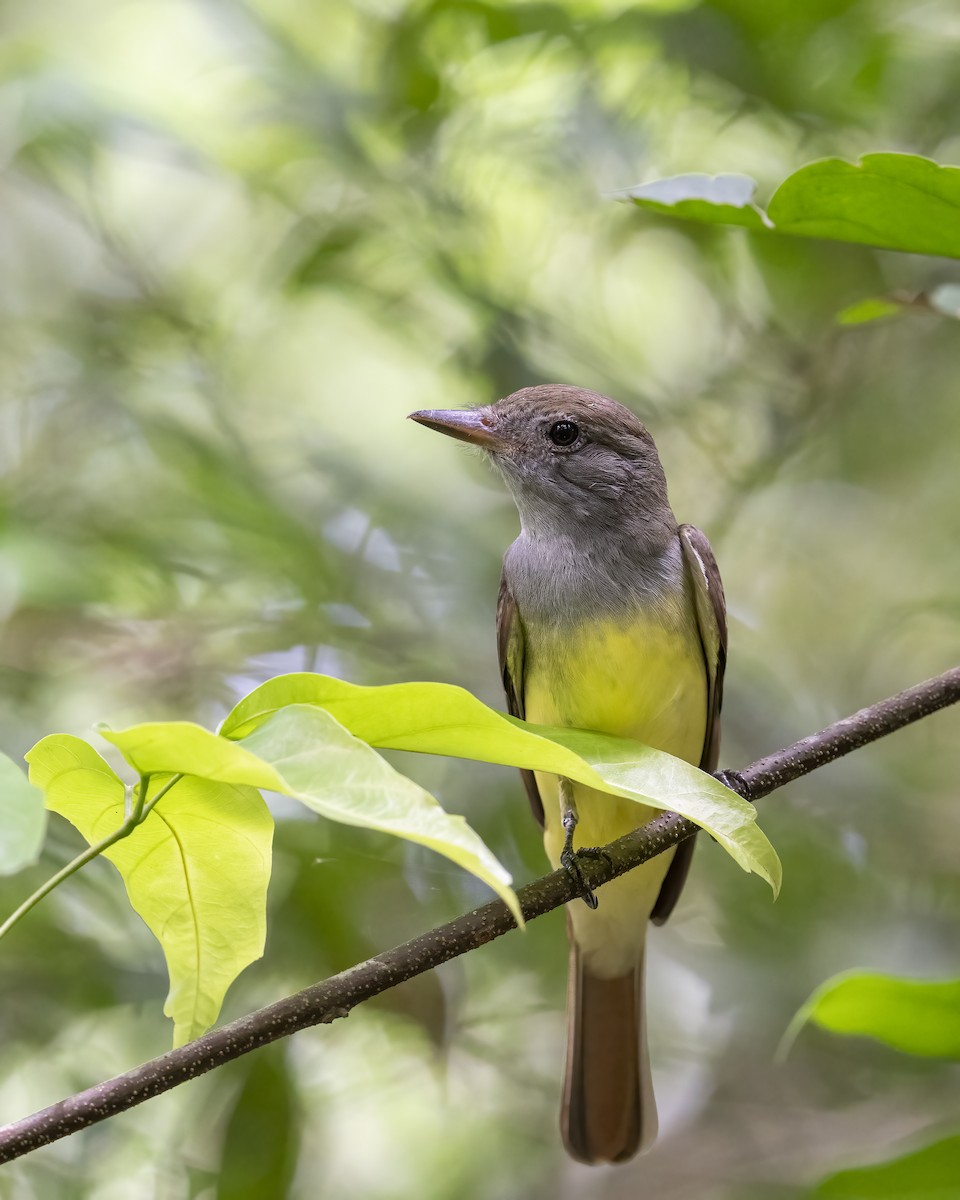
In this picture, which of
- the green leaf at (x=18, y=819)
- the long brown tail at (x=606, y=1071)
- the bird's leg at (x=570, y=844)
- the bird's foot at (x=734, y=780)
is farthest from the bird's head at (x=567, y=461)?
the green leaf at (x=18, y=819)

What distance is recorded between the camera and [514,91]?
383 centimetres

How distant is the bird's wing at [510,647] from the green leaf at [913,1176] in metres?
1.31

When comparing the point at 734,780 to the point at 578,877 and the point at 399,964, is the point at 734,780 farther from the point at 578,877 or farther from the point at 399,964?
the point at 399,964

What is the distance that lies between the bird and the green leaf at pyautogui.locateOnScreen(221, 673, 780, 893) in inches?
34.7

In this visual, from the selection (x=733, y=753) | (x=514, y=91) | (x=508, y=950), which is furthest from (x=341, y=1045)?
(x=514, y=91)

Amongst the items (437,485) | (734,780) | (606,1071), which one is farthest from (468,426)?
(606,1071)

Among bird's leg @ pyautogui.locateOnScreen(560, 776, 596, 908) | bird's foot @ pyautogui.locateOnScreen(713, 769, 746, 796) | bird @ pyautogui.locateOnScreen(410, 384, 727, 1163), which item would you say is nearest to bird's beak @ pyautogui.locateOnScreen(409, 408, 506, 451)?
bird @ pyautogui.locateOnScreen(410, 384, 727, 1163)

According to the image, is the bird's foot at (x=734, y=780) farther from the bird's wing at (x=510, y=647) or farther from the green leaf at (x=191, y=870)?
the green leaf at (x=191, y=870)

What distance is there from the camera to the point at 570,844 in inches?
105

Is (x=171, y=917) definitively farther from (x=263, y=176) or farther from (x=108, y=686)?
(x=263, y=176)

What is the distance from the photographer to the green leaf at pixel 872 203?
5.79 feet

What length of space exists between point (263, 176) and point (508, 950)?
225cm

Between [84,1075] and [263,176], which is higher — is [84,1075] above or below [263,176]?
below

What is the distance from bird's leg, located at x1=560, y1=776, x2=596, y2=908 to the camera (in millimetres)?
2279
